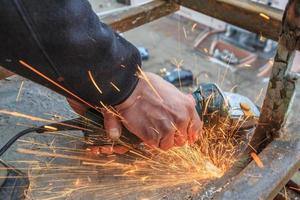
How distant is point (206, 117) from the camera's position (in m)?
1.75

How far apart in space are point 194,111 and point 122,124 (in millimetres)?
296

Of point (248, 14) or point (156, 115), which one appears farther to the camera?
point (248, 14)

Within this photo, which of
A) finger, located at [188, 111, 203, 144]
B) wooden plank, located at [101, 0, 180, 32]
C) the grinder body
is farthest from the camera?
wooden plank, located at [101, 0, 180, 32]

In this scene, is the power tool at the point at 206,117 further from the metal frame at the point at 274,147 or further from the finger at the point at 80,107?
the metal frame at the point at 274,147

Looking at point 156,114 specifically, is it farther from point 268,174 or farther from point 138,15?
point 138,15

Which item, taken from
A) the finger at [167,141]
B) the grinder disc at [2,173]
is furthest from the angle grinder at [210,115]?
the grinder disc at [2,173]

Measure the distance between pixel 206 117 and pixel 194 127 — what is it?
0.17 metres

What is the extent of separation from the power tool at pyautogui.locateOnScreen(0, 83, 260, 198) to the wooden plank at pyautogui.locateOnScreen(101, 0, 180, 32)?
76 centimetres

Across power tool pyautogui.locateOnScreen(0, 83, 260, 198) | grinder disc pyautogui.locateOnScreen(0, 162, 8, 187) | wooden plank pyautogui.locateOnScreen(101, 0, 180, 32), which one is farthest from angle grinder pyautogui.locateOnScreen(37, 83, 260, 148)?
wooden plank pyautogui.locateOnScreen(101, 0, 180, 32)

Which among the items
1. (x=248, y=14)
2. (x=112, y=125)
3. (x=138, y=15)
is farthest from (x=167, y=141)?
(x=138, y=15)

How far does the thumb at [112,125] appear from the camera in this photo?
5.10 feet

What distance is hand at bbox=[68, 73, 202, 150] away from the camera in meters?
1.47

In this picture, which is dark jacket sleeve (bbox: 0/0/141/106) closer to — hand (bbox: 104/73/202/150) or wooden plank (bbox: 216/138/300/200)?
hand (bbox: 104/73/202/150)

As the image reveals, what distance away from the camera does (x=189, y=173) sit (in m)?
1.76
